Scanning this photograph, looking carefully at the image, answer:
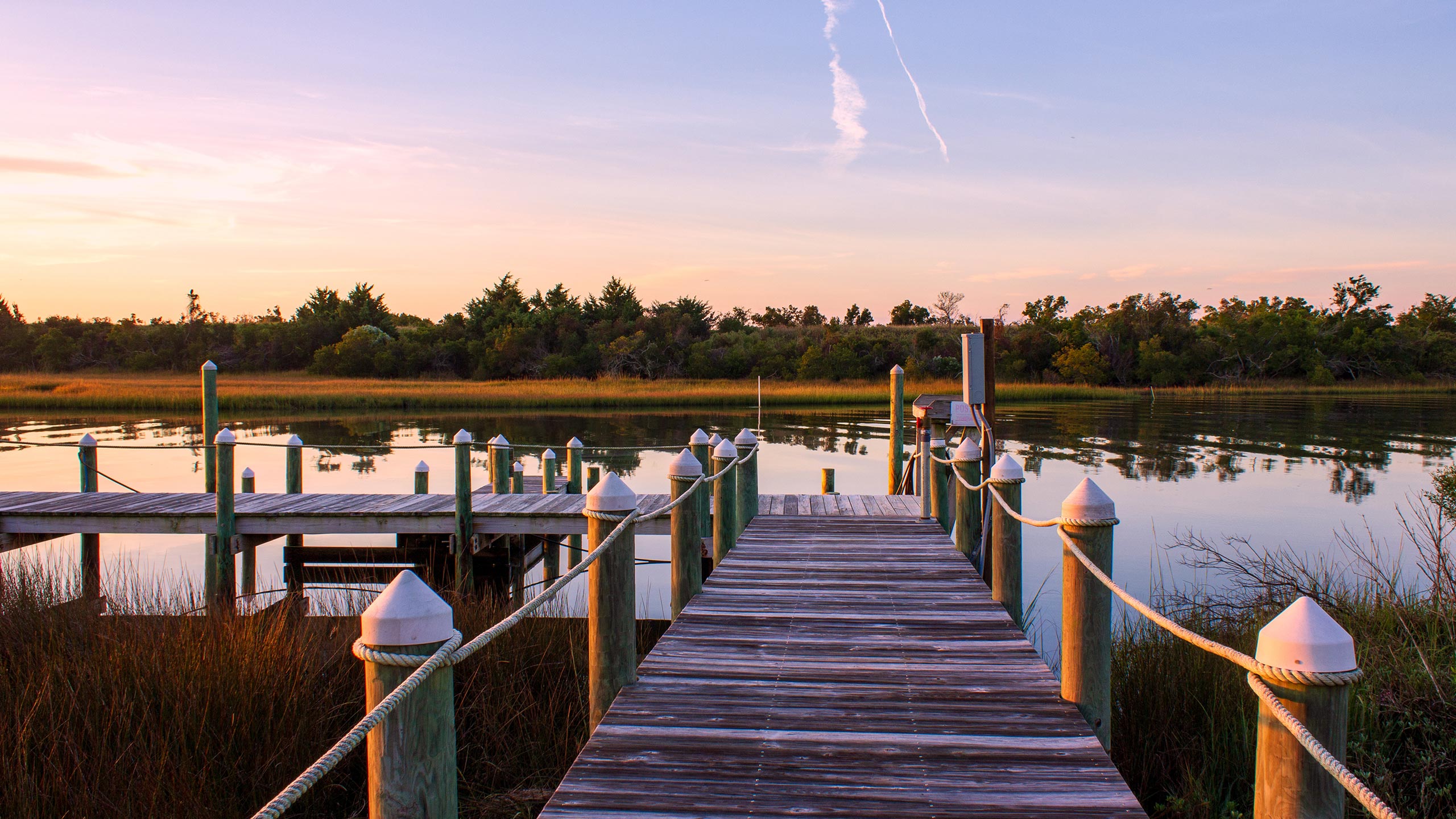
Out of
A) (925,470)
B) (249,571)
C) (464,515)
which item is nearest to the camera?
(464,515)

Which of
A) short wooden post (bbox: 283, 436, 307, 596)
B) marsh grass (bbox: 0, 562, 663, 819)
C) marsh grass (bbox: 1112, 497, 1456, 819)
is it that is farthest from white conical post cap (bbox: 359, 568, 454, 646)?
short wooden post (bbox: 283, 436, 307, 596)

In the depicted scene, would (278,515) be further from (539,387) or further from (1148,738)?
(539,387)

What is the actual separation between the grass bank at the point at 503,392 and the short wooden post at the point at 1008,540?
28.1m

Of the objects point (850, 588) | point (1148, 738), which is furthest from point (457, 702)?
point (1148, 738)

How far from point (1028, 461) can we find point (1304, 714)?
21.9 meters

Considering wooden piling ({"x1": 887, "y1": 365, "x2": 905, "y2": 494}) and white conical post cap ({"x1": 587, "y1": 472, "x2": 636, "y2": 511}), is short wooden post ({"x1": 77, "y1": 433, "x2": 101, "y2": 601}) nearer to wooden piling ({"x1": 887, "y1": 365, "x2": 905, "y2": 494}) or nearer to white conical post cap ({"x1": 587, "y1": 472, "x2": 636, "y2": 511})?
white conical post cap ({"x1": 587, "y1": 472, "x2": 636, "y2": 511})

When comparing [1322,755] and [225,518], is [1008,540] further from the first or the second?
[225,518]

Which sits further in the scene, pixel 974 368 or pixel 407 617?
pixel 974 368

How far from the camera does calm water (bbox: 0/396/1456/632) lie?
44.5 ft

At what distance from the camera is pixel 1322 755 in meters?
1.74

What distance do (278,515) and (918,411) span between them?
7.48m

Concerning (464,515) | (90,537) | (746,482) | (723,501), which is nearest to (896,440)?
(746,482)

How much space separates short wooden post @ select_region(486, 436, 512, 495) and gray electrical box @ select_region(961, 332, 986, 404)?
19.0 feet

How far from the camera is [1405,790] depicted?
190 inches
